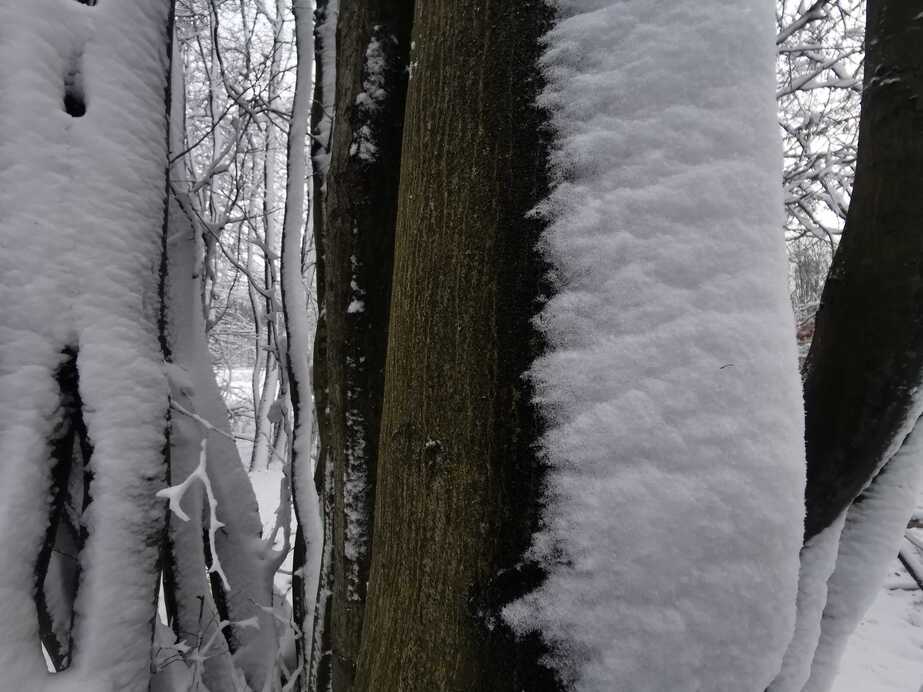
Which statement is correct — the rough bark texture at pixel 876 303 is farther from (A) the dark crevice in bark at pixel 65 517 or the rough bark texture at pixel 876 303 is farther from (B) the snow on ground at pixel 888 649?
(B) the snow on ground at pixel 888 649

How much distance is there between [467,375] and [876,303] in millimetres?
724

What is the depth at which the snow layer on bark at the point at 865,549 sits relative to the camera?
0.96 m

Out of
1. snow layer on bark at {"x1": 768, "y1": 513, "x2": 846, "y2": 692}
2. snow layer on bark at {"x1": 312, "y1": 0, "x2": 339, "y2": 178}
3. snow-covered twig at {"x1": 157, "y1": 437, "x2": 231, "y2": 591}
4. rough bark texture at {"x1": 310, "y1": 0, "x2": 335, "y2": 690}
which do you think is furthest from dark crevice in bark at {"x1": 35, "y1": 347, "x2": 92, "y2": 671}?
snow layer on bark at {"x1": 768, "y1": 513, "x2": 846, "y2": 692}

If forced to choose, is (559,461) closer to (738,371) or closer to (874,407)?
(738,371)

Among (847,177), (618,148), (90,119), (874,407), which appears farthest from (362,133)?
(847,177)

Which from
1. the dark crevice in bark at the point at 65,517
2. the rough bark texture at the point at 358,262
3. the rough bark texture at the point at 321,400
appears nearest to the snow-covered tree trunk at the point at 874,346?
the rough bark texture at the point at 358,262

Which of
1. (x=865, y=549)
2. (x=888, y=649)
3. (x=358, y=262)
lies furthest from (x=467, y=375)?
(x=888, y=649)

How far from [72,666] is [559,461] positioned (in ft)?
4.11

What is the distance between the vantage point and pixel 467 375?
0.61 m

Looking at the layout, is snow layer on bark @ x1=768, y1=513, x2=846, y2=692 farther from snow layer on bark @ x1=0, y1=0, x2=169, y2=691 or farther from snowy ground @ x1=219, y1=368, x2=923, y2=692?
snowy ground @ x1=219, y1=368, x2=923, y2=692

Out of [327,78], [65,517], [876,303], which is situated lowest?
[65,517]

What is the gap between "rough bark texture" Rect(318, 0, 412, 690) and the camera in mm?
1010

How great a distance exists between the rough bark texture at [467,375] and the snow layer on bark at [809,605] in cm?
53

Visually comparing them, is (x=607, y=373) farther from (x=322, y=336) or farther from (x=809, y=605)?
(x=322, y=336)
